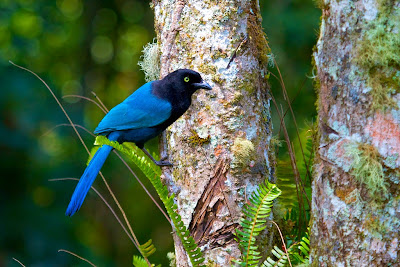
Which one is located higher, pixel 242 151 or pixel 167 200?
pixel 242 151

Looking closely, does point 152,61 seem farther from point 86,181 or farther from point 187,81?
point 86,181

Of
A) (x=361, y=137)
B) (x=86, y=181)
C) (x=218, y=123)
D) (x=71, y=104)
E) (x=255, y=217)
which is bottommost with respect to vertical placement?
(x=71, y=104)

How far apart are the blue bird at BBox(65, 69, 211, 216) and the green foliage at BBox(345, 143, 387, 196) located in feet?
3.38

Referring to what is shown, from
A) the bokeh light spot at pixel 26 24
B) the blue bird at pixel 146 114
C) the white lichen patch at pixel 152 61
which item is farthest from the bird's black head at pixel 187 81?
the bokeh light spot at pixel 26 24

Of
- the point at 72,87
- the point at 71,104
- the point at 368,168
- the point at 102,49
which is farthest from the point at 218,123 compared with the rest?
the point at 102,49

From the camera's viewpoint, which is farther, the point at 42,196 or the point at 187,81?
the point at 42,196

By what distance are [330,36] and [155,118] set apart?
4.55 ft

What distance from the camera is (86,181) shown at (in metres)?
3.10

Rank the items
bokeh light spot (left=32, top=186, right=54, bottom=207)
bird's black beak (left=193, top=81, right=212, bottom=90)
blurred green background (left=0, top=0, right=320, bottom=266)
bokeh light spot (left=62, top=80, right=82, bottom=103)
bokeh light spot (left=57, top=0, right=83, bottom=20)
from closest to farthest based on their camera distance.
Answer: bird's black beak (left=193, top=81, right=212, bottom=90) < blurred green background (left=0, top=0, right=320, bottom=266) < bokeh light spot (left=32, top=186, right=54, bottom=207) < bokeh light spot (left=62, top=80, right=82, bottom=103) < bokeh light spot (left=57, top=0, right=83, bottom=20)

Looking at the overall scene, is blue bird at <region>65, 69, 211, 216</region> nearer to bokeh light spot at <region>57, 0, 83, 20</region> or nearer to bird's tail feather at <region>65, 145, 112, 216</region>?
bird's tail feather at <region>65, 145, 112, 216</region>

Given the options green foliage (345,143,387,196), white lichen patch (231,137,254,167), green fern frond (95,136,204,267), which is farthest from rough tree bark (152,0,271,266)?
green foliage (345,143,387,196)

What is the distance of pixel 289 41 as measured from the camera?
5.75 metres

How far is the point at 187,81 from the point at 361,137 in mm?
1146

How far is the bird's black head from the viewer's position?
9.59 ft
